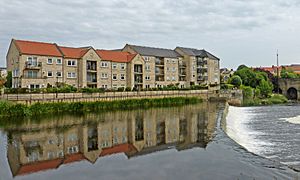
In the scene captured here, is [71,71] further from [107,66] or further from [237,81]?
[237,81]

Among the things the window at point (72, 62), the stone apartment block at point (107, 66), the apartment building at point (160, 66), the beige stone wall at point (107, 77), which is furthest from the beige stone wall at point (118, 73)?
the window at point (72, 62)

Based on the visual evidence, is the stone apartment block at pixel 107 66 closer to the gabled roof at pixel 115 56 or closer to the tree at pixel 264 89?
the gabled roof at pixel 115 56

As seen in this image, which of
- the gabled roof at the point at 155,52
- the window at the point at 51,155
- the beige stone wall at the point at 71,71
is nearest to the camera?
the window at the point at 51,155

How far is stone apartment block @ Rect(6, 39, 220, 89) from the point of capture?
154 feet

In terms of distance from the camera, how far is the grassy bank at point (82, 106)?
114ft

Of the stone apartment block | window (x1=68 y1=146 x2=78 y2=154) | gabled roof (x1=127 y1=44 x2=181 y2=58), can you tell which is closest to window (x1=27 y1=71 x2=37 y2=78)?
the stone apartment block

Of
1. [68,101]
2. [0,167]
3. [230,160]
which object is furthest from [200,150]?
[68,101]

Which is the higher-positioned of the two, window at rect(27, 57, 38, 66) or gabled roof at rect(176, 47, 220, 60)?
gabled roof at rect(176, 47, 220, 60)

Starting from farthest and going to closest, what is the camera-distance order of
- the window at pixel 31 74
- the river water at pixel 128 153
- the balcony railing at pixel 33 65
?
the window at pixel 31 74 → the balcony railing at pixel 33 65 → the river water at pixel 128 153

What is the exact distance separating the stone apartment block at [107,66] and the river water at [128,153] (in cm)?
2023

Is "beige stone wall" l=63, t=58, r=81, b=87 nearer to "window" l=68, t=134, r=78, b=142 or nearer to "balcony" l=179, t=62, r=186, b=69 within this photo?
"window" l=68, t=134, r=78, b=142

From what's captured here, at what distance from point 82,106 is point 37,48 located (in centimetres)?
1443

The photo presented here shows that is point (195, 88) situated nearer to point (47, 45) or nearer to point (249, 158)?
point (47, 45)

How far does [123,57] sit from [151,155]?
155 ft
